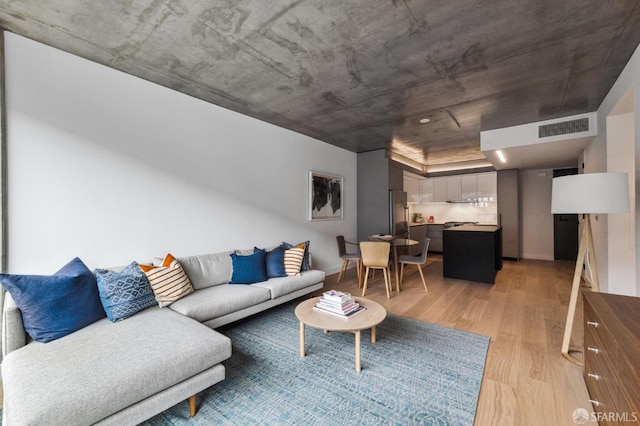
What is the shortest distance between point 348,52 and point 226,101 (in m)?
1.78

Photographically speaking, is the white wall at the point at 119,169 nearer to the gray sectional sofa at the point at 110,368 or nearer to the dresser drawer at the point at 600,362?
the gray sectional sofa at the point at 110,368

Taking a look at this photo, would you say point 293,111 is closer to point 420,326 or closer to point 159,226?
point 159,226

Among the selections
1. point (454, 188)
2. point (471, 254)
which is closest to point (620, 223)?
point (471, 254)

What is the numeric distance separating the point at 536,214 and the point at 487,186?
4.33 feet

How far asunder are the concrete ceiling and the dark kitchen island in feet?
6.83

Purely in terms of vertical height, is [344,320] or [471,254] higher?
[471,254]

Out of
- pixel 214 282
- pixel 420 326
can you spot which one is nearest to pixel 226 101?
pixel 214 282

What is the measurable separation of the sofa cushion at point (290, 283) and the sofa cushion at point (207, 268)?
0.44 metres

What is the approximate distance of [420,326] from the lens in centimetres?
284

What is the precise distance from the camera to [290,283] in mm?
3275

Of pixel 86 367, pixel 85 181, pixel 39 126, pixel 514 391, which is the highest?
pixel 39 126

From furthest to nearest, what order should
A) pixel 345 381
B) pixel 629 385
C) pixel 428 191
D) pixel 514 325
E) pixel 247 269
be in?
pixel 428 191 → pixel 247 269 → pixel 514 325 → pixel 345 381 → pixel 629 385

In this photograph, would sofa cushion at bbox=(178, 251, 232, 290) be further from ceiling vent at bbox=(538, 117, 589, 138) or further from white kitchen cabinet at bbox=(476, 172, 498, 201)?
white kitchen cabinet at bbox=(476, 172, 498, 201)

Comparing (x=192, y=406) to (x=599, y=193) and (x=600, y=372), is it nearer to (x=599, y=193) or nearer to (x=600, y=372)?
(x=600, y=372)
